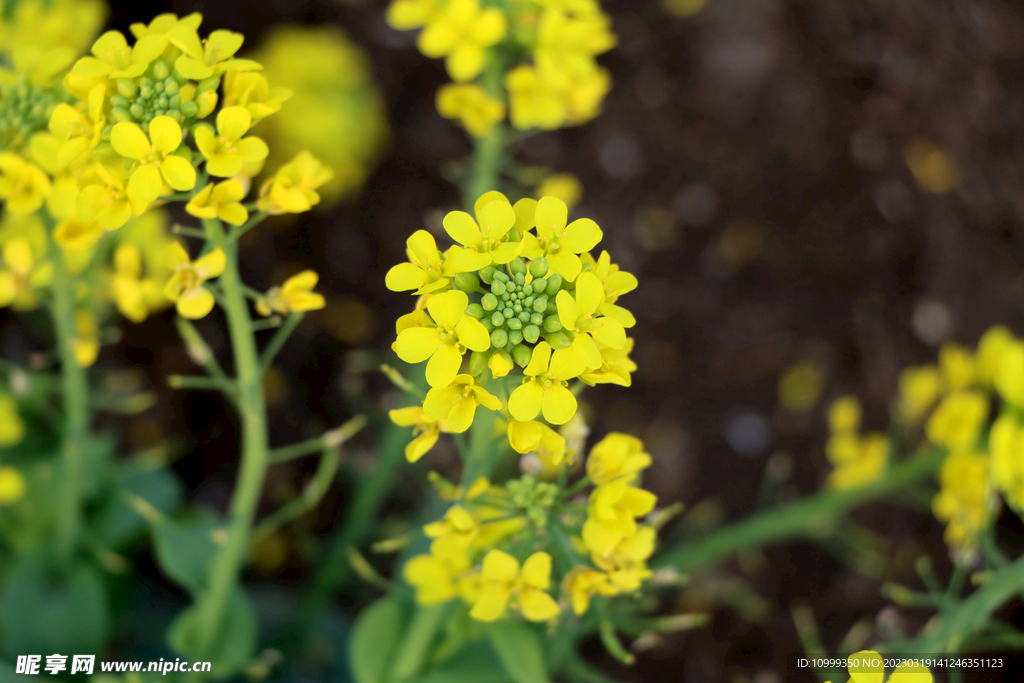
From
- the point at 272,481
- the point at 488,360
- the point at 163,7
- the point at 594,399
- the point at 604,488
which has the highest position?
the point at 163,7

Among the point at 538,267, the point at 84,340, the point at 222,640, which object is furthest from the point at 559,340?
the point at 222,640

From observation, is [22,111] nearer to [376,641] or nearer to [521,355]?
[521,355]

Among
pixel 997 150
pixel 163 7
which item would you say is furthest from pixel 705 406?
pixel 163 7

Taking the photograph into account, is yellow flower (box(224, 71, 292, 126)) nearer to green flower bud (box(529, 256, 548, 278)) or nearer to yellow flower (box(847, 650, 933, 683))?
green flower bud (box(529, 256, 548, 278))

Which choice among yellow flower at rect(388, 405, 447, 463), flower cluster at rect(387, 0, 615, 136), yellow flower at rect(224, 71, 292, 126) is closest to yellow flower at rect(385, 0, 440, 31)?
flower cluster at rect(387, 0, 615, 136)

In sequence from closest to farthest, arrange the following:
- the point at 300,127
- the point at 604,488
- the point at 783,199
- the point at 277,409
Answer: the point at 604,488
the point at 300,127
the point at 277,409
the point at 783,199

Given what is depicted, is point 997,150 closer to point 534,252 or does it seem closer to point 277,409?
point 534,252
